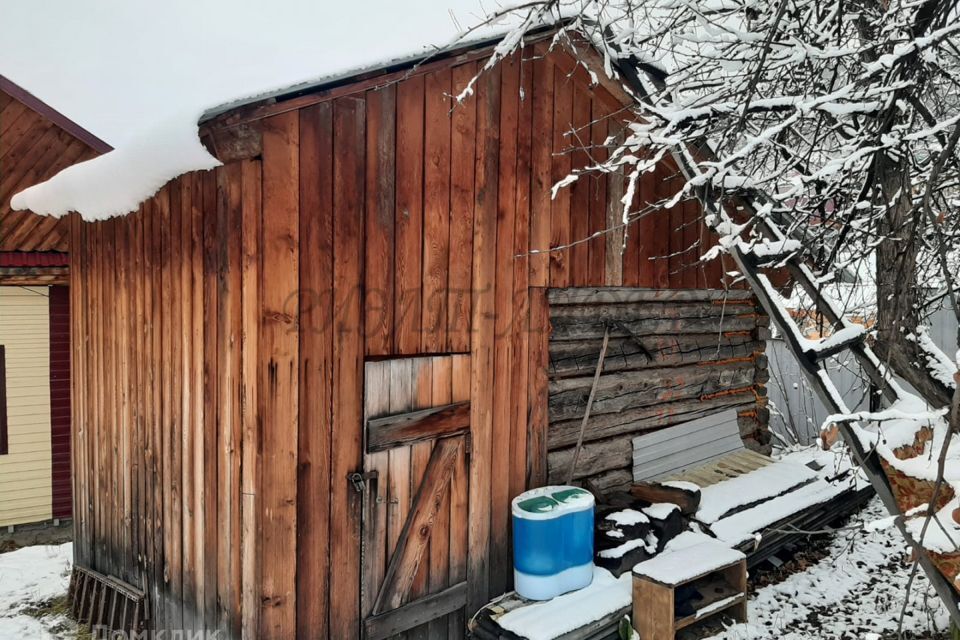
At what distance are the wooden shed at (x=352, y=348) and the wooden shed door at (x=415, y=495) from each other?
0.06ft

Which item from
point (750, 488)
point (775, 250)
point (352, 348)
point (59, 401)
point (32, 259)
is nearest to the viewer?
point (775, 250)

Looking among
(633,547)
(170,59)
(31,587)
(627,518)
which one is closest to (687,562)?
(633,547)

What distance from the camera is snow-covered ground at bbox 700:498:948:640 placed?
562cm

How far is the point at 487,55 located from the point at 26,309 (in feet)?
24.8

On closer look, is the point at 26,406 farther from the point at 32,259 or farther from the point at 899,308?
the point at 899,308

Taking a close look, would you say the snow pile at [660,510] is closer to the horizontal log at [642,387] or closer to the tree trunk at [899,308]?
the horizontal log at [642,387]

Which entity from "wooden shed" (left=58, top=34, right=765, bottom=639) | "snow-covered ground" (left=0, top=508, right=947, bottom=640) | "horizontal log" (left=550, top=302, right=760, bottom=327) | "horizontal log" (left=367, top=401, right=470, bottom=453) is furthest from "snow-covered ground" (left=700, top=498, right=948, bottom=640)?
"horizontal log" (left=367, top=401, right=470, bottom=453)

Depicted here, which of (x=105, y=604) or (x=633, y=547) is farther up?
(x=633, y=547)

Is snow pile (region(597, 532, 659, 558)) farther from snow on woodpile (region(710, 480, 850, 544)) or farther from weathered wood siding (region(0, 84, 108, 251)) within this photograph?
weathered wood siding (region(0, 84, 108, 251))

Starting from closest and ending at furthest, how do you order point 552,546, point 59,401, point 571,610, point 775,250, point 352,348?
point 775,250
point 352,348
point 571,610
point 552,546
point 59,401

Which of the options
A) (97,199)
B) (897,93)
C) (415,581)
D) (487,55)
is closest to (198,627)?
(415,581)

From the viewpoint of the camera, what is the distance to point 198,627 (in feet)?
14.9

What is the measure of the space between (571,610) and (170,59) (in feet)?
136

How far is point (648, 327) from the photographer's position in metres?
6.90
